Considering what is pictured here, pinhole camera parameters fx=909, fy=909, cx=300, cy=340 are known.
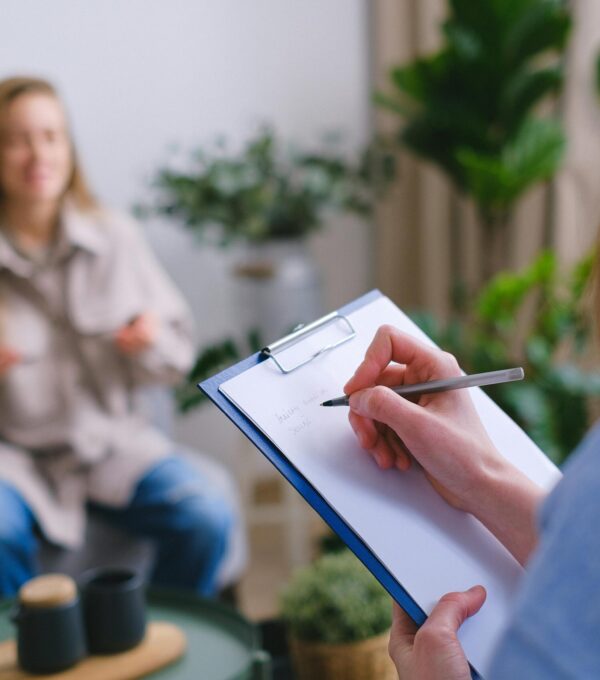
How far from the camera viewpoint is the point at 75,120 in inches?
103

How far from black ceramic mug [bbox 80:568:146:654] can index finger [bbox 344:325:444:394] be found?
2.11 feet

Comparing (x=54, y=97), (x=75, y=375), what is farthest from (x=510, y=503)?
(x=54, y=97)

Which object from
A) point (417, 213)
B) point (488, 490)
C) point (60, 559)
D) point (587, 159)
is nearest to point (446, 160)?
point (587, 159)

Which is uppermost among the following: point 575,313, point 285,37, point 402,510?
point 285,37

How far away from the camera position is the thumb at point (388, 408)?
732 mm

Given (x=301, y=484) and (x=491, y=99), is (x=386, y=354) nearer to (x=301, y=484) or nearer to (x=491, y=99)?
(x=301, y=484)

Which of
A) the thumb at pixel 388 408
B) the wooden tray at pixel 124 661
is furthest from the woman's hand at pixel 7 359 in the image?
the thumb at pixel 388 408

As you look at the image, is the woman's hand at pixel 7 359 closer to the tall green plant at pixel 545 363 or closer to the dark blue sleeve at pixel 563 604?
the tall green plant at pixel 545 363

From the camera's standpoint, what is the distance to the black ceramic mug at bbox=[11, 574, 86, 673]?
123 cm

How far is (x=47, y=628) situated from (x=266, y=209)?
1433 mm

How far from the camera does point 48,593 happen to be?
1248mm

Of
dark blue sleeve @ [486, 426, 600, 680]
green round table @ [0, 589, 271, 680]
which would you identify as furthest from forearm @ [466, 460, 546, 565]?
green round table @ [0, 589, 271, 680]

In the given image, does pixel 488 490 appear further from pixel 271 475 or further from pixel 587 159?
pixel 271 475

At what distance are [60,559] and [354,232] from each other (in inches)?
62.9
